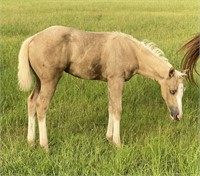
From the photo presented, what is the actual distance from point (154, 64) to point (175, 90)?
42 cm

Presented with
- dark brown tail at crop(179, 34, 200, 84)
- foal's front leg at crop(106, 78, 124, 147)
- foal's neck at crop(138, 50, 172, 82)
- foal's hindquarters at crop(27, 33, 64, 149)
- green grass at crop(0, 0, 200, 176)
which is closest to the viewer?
green grass at crop(0, 0, 200, 176)

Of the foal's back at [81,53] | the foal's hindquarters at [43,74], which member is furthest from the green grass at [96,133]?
the foal's back at [81,53]

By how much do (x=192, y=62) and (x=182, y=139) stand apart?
119 centimetres

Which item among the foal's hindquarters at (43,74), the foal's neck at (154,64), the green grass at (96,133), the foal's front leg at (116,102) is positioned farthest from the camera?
the foal's neck at (154,64)

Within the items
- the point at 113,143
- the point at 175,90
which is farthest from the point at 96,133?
the point at 175,90

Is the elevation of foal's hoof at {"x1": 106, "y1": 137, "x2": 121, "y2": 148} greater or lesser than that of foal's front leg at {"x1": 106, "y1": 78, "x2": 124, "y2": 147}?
lesser

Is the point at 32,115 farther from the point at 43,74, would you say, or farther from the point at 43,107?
the point at 43,74

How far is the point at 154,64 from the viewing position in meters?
4.92

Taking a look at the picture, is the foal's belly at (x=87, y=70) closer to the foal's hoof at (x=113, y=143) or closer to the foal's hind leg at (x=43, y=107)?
the foal's hind leg at (x=43, y=107)

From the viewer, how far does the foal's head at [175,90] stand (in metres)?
4.70

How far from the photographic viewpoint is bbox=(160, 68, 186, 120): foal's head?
4.70m

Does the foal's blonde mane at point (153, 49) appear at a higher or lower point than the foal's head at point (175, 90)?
higher

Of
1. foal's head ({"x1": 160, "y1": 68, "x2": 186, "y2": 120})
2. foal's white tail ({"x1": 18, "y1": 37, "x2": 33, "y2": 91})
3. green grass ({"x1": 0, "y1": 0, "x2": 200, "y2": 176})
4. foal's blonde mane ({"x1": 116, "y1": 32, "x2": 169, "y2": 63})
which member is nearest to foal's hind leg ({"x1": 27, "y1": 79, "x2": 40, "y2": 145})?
green grass ({"x1": 0, "y1": 0, "x2": 200, "y2": 176})

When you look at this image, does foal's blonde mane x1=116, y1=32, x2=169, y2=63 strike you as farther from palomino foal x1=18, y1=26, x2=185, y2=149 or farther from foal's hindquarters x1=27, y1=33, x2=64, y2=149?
foal's hindquarters x1=27, y1=33, x2=64, y2=149
